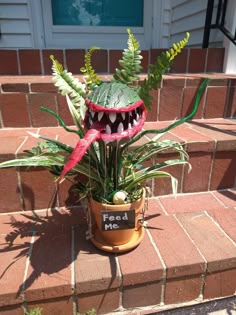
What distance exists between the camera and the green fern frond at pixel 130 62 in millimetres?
836

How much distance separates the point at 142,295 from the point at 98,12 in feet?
8.02

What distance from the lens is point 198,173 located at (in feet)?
4.35

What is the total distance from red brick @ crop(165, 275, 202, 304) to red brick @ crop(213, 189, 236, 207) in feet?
1.48

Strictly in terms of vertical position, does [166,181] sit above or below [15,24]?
below

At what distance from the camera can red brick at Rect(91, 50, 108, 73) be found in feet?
6.31

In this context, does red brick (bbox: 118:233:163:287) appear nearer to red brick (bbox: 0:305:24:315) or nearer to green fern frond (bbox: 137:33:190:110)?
red brick (bbox: 0:305:24:315)

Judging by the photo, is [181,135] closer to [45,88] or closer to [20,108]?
[45,88]

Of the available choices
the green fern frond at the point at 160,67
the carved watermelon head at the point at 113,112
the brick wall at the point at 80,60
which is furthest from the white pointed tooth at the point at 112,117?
the brick wall at the point at 80,60

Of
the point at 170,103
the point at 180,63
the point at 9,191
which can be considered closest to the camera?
the point at 9,191

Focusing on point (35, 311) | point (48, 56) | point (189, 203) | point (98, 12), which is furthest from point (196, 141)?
point (98, 12)

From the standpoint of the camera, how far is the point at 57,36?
2.42 metres

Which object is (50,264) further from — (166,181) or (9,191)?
(166,181)

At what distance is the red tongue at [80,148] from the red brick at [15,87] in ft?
2.80

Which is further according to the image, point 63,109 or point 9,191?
point 63,109
